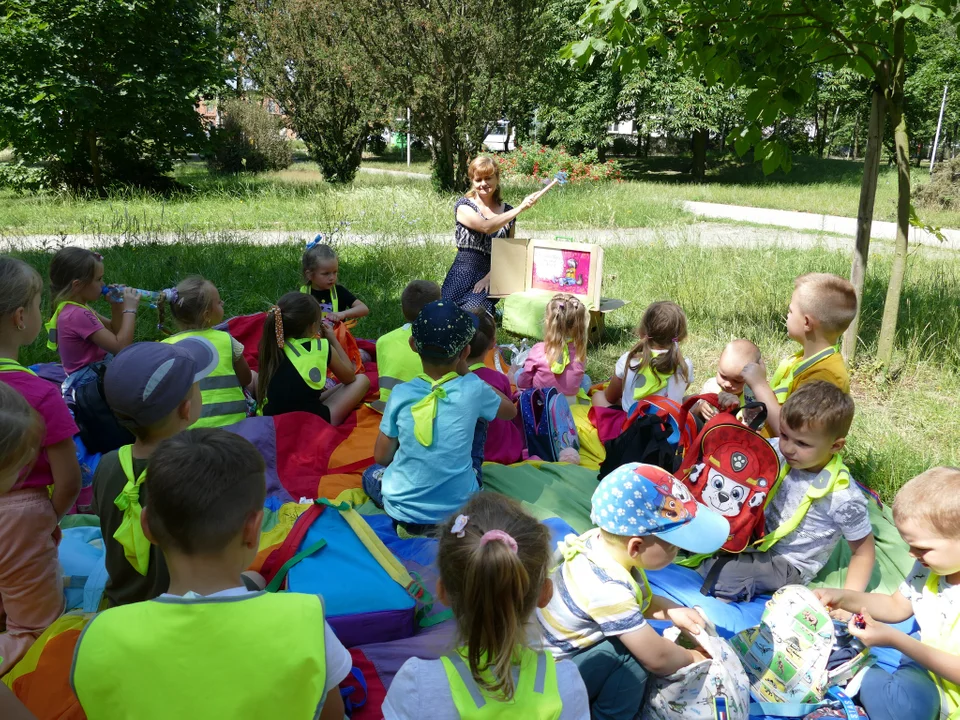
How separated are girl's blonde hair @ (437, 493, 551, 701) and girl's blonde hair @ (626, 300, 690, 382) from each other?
259cm

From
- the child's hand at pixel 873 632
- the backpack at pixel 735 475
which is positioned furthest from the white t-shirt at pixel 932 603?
the backpack at pixel 735 475

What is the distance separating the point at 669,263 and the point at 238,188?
443 inches

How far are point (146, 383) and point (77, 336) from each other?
88.9 inches

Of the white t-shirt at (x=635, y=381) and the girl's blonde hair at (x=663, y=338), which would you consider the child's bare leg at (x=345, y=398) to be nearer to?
the white t-shirt at (x=635, y=381)

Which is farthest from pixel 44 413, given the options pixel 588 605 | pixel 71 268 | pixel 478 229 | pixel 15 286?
pixel 478 229

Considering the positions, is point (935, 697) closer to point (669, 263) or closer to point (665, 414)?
point (665, 414)

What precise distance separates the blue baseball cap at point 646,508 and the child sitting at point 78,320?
10.3 feet

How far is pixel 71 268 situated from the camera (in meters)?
4.14

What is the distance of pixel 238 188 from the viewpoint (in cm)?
1667

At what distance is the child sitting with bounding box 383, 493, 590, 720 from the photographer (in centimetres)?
178

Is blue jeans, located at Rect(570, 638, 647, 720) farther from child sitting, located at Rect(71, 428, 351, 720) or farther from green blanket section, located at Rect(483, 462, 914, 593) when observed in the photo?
green blanket section, located at Rect(483, 462, 914, 593)

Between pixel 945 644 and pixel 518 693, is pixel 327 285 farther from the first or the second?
pixel 945 644

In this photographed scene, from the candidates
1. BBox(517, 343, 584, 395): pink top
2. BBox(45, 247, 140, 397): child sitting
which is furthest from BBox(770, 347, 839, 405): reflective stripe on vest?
BBox(45, 247, 140, 397): child sitting

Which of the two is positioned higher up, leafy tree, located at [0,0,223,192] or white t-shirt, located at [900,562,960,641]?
leafy tree, located at [0,0,223,192]
